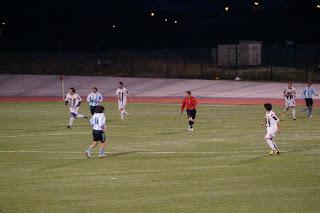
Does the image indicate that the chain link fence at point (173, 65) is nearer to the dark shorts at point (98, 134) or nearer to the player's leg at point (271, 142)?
the player's leg at point (271, 142)

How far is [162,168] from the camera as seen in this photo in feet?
80.7

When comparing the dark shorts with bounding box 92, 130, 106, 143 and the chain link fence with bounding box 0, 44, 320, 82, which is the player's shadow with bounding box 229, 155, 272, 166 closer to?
the dark shorts with bounding box 92, 130, 106, 143

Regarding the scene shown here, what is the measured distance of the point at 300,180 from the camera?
2175cm

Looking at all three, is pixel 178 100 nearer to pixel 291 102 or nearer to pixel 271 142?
pixel 291 102

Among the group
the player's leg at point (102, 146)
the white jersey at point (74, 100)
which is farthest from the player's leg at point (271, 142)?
the white jersey at point (74, 100)

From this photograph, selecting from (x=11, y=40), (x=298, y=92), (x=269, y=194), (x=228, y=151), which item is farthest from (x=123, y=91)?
(x=11, y=40)

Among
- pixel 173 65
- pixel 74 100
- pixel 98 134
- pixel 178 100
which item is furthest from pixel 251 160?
pixel 173 65

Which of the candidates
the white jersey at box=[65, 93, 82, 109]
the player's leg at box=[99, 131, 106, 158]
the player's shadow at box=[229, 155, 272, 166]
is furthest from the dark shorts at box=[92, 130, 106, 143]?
the white jersey at box=[65, 93, 82, 109]

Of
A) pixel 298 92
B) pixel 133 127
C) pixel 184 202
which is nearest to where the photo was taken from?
pixel 184 202

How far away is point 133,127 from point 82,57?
44.4 meters

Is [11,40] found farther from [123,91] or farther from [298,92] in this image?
[123,91]

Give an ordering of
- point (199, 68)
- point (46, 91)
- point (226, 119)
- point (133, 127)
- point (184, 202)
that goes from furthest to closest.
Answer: point (199, 68), point (46, 91), point (226, 119), point (133, 127), point (184, 202)

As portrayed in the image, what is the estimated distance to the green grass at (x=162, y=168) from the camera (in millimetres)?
19016

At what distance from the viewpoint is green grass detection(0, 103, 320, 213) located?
19.0 m
